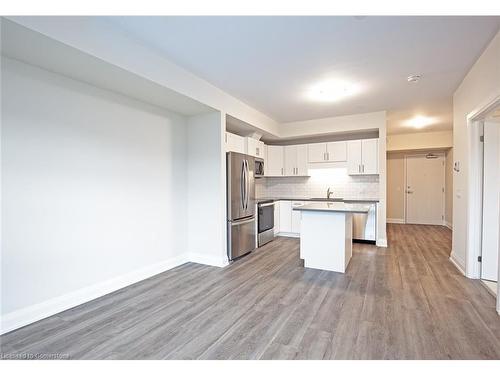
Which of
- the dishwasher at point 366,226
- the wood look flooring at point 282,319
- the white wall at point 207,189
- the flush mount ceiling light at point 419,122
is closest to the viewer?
the wood look flooring at point 282,319

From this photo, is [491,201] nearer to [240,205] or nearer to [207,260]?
[240,205]

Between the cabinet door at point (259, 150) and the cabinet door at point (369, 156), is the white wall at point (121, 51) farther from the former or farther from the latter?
the cabinet door at point (369, 156)

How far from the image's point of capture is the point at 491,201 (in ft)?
10.3

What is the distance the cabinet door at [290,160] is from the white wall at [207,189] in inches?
102

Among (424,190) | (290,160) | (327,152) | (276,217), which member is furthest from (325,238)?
(424,190)

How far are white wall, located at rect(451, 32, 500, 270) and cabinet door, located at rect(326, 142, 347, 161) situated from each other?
1.95m

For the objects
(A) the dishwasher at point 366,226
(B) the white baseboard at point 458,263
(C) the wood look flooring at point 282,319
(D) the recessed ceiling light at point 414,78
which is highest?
(D) the recessed ceiling light at point 414,78

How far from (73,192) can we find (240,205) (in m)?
2.39

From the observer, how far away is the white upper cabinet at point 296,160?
597 centimetres

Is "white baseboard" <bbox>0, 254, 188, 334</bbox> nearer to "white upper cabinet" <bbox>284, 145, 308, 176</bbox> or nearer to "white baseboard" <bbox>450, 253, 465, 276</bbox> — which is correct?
"white upper cabinet" <bbox>284, 145, 308, 176</bbox>

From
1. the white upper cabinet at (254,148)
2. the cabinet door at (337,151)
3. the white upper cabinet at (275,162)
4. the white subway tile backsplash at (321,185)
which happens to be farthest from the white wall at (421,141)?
the white upper cabinet at (254,148)

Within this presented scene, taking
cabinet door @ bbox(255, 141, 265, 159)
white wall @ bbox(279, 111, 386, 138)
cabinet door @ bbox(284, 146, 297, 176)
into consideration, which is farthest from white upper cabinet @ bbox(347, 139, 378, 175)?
cabinet door @ bbox(255, 141, 265, 159)

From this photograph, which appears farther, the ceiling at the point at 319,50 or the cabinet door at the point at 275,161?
the cabinet door at the point at 275,161
